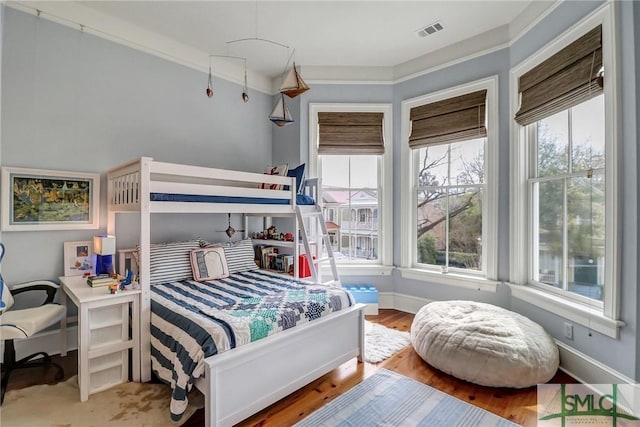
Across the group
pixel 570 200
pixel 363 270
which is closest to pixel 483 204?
pixel 570 200

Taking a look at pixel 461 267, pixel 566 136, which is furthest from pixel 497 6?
pixel 461 267

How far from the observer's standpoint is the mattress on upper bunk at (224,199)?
7.74 feet

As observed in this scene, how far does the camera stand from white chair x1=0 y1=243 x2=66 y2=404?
1.98 m

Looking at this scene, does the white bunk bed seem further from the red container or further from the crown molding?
the crown molding

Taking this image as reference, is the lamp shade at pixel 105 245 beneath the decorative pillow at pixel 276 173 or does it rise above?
beneath

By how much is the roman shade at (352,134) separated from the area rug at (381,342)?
2.02 metres

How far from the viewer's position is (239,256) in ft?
10.8

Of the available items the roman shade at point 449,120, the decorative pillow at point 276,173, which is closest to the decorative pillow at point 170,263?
the decorative pillow at point 276,173

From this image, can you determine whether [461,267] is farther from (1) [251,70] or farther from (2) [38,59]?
(2) [38,59]

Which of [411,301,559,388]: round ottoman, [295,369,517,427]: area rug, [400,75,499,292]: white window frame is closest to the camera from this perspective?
[295,369,517,427]: area rug

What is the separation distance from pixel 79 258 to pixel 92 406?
1.29 metres

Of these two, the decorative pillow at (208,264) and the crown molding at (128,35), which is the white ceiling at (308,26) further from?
the decorative pillow at (208,264)

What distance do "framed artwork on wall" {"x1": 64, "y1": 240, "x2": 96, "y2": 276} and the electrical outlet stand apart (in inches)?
152

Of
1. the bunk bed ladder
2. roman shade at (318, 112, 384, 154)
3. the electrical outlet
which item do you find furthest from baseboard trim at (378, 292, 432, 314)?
roman shade at (318, 112, 384, 154)
